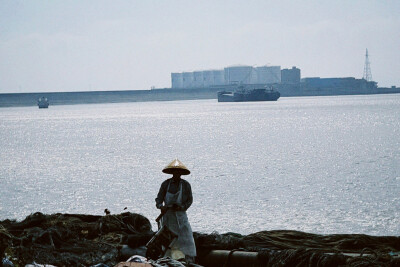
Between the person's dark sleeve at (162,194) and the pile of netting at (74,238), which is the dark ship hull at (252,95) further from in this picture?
the person's dark sleeve at (162,194)

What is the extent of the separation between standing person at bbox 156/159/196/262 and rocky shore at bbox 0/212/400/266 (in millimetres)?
485

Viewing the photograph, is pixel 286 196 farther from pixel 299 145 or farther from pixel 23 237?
pixel 299 145

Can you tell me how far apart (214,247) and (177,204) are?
139 centimetres

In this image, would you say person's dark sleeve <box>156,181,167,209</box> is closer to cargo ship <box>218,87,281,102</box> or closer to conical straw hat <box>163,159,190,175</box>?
conical straw hat <box>163,159,190,175</box>

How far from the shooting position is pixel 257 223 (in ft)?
54.0

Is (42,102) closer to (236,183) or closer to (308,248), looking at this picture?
(236,183)

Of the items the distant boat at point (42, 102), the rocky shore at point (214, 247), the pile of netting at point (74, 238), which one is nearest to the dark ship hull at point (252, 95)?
the distant boat at point (42, 102)

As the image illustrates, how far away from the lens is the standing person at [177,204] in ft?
24.4

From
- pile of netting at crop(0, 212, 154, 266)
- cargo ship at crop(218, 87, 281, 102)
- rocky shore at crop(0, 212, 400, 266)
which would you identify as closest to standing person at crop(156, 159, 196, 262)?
rocky shore at crop(0, 212, 400, 266)

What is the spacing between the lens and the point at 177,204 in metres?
7.43

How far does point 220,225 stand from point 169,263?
9.44 metres

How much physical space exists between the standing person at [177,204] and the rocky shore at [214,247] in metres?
0.49

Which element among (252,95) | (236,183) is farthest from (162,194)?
(252,95)

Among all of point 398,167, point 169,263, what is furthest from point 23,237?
point 398,167
